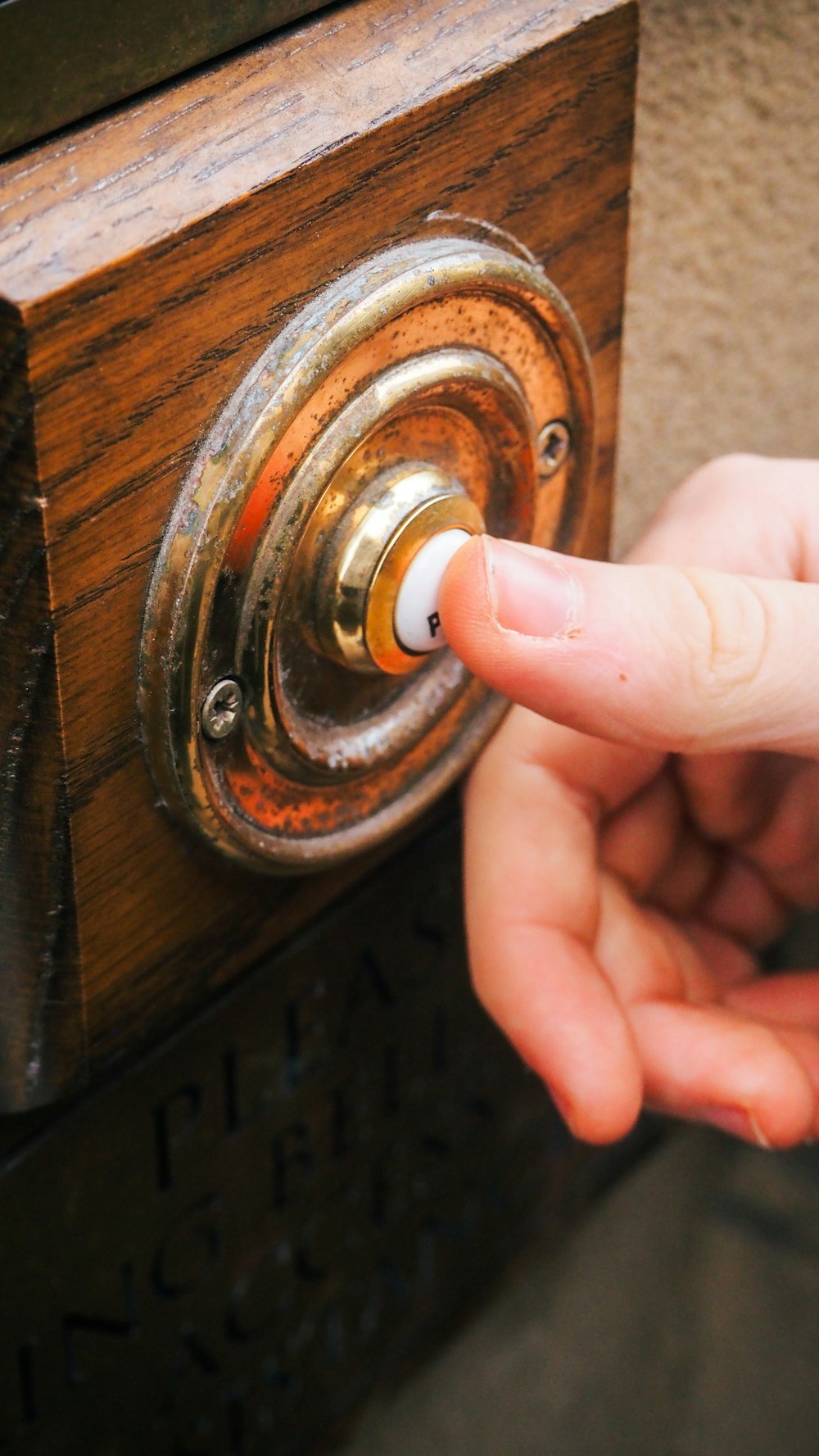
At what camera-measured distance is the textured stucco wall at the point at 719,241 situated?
436mm

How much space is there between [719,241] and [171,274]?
0.28 metres

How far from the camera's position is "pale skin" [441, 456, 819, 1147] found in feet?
1.01

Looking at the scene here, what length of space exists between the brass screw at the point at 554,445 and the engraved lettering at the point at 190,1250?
25 cm

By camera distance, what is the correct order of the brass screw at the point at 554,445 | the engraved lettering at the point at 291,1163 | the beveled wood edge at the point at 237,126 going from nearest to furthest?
the beveled wood edge at the point at 237,126 < the brass screw at the point at 554,445 < the engraved lettering at the point at 291,1163

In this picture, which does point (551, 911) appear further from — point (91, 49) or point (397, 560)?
point (91, 49)

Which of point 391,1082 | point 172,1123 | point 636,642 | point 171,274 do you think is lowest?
point 391,1082

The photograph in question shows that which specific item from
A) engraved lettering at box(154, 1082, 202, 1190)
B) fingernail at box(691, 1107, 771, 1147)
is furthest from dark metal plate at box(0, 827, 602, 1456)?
fingernail at box(691, 1107, 771, 1147)

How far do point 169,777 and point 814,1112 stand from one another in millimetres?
230

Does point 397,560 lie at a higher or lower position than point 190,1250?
higher

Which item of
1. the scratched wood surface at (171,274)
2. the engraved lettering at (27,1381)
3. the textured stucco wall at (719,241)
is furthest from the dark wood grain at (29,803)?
the textured stucco wall at (719,241)

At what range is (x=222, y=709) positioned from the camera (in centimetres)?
31

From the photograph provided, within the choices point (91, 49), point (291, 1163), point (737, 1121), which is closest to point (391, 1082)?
point (291, 1163)

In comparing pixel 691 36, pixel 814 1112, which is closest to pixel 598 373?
pixel 691 36

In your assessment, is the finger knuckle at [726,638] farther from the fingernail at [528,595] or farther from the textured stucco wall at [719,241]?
the textured stucco wall at [719,241]
